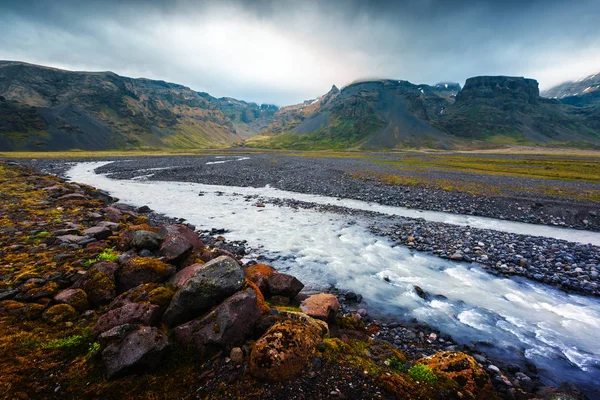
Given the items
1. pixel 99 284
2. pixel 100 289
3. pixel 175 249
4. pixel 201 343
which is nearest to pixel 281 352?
pixel 201 343

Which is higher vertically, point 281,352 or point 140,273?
point 140,273

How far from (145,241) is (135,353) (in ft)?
21.0

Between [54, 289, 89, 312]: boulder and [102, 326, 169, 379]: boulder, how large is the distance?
8.84 feet

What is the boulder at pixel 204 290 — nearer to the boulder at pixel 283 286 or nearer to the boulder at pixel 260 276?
the boulder at pixel 260 276

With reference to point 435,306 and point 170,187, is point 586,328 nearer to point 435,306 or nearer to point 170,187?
point 435,306

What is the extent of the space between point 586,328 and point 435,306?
208 inches

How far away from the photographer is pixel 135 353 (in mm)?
5207

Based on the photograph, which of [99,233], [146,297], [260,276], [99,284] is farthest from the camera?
[99,233]

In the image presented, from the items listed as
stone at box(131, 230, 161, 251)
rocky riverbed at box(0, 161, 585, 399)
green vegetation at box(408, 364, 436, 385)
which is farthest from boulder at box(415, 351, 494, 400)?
stone at box(131, 230, 161, 251)

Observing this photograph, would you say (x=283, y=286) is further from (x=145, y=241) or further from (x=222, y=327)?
(x=145, y=241)

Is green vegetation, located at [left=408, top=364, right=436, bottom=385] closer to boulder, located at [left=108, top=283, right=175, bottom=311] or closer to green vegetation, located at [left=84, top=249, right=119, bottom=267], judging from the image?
boulder, located at [left=108, top=283, right=175, bottom=311]

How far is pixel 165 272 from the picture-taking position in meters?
8.73

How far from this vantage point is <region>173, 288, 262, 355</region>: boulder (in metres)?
5.93

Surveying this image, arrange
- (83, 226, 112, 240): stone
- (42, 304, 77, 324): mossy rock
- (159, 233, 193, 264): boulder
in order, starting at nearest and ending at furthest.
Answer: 1. (42, 304, 77, 324): mossy rock
2. (159, 233, 193, 264): boulder
3. (83, 226, 112, 240): stone
